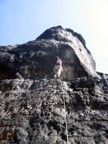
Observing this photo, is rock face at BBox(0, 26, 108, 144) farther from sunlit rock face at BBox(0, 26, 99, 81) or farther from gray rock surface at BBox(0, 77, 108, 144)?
sunlit rock face at BBox(0, 26, 99, 81)

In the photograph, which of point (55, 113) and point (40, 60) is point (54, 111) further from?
point (40, 60)

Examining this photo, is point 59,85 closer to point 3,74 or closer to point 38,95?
point 38,95

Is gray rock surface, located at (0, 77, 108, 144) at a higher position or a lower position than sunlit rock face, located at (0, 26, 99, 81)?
lower

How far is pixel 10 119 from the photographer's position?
6.62 m

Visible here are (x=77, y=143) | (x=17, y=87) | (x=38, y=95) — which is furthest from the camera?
(x=17, y=87)

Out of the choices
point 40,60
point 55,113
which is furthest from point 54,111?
point 40,60

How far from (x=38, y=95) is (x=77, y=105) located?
4.31 ft

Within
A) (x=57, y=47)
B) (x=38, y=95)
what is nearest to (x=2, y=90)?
(x=38, y=95)

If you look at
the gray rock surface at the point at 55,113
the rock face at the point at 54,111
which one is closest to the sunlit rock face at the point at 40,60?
the rock face at the point at 54,111

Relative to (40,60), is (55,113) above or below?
below

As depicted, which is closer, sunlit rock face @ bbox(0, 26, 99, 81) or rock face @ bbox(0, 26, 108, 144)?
rock face @ bbox(0, 26, 108, 144)

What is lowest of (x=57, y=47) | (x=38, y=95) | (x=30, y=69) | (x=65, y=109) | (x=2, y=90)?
(x=65, y=109)

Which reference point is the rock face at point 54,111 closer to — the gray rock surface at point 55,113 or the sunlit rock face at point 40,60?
the gray rock surface at point 55,113

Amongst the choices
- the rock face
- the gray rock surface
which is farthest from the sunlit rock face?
the gray rock surface
